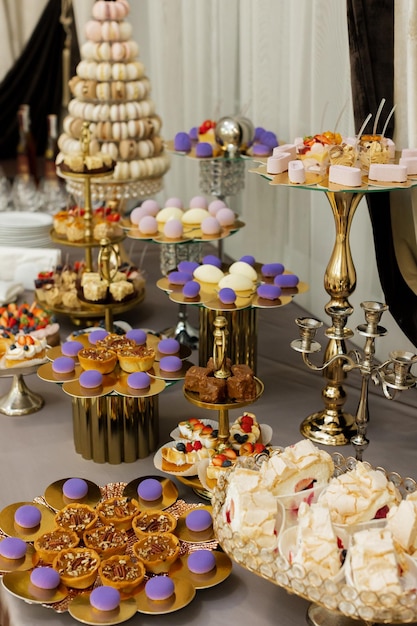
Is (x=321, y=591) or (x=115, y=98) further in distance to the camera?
(x=115, y=98)

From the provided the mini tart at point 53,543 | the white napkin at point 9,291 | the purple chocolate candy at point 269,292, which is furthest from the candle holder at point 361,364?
the white napkin at point 9,291

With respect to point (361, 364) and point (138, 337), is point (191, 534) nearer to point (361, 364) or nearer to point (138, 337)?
point (361, 364)

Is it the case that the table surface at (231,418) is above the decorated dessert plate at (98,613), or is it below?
below

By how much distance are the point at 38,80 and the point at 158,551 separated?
3.91 m

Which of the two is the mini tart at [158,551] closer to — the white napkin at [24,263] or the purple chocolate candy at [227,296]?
the purple chocolate candy at [227,296]

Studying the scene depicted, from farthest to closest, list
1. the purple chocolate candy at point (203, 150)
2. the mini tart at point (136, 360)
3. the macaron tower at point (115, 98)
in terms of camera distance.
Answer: the macaron tower at point (115, 98)
the purple chocolate candy at point (203, 150)
the mini tart at point (136, 360)

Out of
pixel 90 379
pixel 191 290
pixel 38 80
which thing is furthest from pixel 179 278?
pixel 38 80

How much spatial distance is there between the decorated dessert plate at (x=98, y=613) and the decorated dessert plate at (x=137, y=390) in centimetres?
48

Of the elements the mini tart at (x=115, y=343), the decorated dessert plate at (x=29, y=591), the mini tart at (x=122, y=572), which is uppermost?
the mini tart at (x=115, y=343)

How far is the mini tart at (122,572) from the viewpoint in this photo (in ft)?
4.41

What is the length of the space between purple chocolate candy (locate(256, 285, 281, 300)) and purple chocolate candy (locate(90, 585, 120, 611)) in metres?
0.90

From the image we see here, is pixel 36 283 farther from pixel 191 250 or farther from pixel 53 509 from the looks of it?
pixel 53 509

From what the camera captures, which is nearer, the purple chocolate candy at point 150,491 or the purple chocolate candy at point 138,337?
the purple chocolate candy at point 150,491

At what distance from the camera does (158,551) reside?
1.41 m
